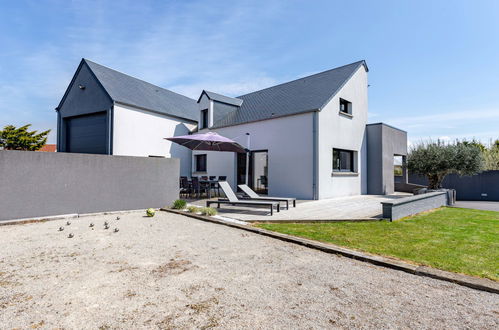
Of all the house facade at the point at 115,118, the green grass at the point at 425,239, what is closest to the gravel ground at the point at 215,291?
the green grass at the point at 425,239

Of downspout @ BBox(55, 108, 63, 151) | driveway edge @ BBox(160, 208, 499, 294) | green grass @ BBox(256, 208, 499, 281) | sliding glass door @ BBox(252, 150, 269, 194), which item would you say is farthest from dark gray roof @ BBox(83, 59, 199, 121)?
driveway edge @ BBox(160, 208, 499, 294)

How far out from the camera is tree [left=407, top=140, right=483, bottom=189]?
13.8 metres

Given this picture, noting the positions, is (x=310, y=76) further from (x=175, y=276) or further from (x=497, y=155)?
(x=497, y=155)

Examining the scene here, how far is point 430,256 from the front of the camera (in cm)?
414

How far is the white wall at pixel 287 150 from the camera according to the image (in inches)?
478

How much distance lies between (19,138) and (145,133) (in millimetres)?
19434

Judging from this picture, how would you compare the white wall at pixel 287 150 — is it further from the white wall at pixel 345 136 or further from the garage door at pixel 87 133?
the garage door at pixel 87 133

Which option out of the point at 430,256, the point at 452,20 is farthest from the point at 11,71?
the point at 452,20

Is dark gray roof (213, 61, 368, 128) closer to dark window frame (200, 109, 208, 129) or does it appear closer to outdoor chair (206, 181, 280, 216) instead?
dark window frame (200, 109, 208, 129)

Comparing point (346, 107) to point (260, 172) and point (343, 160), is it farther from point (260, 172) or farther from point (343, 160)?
point (260, 172)

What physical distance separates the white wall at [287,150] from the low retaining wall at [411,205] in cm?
423

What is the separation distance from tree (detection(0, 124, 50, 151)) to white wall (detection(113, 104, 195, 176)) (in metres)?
18.8

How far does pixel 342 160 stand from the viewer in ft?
46.7

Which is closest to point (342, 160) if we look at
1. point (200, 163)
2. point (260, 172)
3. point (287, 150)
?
point (287, 150)
